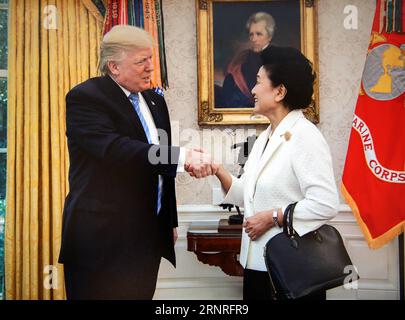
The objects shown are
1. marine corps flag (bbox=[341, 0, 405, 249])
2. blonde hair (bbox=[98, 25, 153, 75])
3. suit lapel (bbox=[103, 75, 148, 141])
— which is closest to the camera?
suit lapel (bbox=[103, 75, 148, 141])

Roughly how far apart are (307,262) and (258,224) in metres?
0.20

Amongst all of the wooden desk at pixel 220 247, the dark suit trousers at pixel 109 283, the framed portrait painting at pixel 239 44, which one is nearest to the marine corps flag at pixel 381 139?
the framed portrait painting at pixel 239 44

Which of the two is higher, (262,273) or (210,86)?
(210,86)

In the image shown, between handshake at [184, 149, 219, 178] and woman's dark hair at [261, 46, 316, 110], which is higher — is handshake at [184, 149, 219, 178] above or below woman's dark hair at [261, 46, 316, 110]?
below

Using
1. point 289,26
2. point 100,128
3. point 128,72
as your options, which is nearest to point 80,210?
point 100,128

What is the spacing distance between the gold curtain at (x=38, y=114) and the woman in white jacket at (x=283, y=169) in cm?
107

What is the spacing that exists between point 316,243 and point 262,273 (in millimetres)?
243

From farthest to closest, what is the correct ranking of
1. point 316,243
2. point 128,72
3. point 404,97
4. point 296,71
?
1. point 404,97
2. point 128,72
3. point 296,71
4. point 316,243

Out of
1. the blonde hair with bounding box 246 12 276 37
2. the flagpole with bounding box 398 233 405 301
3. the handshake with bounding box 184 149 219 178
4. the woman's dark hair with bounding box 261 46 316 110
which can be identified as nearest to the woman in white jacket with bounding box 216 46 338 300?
the woman's dark hair with bounding box 261 46 316 110

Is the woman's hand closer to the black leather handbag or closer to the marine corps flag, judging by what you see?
the black leather handbag

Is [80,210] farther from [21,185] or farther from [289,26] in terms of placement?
[289,26]

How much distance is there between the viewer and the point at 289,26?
2.18 meters

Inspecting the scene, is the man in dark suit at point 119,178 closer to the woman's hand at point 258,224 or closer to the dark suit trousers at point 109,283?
the dark suit trousers at point 109,283

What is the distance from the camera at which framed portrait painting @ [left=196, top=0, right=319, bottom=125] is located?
2.17 m
